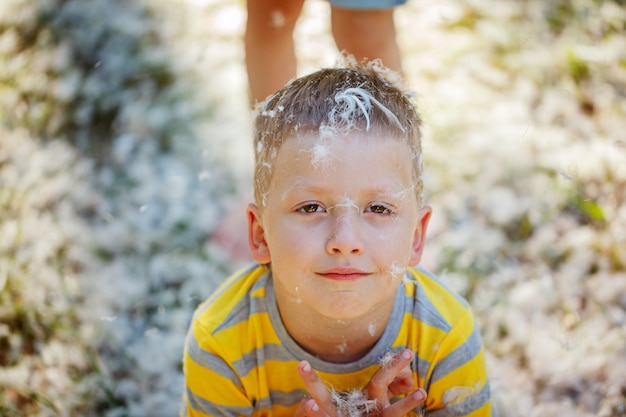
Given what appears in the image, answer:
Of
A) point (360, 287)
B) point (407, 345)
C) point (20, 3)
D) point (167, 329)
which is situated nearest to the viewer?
point (360, 287)

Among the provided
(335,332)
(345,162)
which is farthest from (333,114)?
(335,332)

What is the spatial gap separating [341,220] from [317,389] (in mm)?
342

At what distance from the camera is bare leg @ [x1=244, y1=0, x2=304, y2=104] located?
6.79ft

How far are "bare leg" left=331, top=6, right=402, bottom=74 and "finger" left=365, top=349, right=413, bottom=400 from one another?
903mm

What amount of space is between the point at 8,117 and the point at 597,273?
2.26 m

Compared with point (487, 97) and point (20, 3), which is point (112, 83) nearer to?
point (20, 3)

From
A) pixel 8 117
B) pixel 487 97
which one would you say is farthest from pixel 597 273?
pixel 8 117

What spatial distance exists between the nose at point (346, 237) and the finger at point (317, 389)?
231mm

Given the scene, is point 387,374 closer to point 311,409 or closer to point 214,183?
point 311,409

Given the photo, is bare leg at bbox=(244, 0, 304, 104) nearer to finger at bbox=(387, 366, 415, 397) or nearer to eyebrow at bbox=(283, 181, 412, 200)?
eyebrow at bbox=(283, 181, 412, 200)

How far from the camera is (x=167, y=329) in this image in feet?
7.25

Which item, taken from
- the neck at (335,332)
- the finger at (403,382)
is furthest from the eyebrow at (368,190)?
the finger at (403,382)

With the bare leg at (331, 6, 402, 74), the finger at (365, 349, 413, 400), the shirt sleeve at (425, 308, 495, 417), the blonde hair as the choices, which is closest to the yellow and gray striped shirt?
the shirt sleeve at (425, 308, 495, 417)

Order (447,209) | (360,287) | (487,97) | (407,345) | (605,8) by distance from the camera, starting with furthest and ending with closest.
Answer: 1. (605,8)
2. (487,97)
3. (447,209)
4. (407,345)
5. (360,287)
